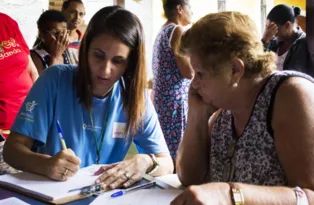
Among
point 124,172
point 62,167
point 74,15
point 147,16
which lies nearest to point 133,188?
point 124,172

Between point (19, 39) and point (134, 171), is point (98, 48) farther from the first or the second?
point (19, 39)

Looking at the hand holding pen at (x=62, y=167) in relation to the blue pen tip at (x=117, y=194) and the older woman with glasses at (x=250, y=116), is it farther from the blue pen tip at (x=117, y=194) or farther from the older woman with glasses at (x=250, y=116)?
the older woman with glasses at (x=250, y=116)

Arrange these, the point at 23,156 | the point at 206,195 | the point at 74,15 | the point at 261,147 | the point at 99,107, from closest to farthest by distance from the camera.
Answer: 1. the point at 206,195
2. the point at 261,147
3. the point at 23,156
4. the point at 99,107
5. the point at 74,15

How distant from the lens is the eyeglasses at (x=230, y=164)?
130 centimetres

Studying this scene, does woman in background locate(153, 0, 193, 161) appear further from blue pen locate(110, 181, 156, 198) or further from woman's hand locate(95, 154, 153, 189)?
blue pen locate(110, 181, 156, 198)

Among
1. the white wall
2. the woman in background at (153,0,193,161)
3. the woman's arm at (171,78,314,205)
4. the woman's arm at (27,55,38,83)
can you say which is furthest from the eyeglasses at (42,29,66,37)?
the woman's arm at (171,78,314,205)

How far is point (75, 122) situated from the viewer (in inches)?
63.6

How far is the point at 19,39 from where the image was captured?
8.24 ft

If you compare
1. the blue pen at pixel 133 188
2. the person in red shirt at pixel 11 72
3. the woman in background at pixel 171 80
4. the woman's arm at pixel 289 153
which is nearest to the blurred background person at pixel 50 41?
the person in red shirt at pixel 11 72

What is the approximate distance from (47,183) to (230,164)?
1.93 feet

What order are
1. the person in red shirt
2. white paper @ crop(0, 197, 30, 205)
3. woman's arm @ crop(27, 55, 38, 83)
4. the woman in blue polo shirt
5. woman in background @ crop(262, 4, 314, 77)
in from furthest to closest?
1. woman in background @ crop(262, 4, 314, 77)
2. woman's arm @ crop(27, 55, 38, 83)
3. the person in red shirt
4. the woman in blue polo shirt
5. white paper @ crop(0, 197, 30, 205)

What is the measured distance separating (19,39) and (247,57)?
5.80 feet

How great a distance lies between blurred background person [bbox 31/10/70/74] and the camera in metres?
2.93

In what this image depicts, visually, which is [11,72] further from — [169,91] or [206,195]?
[206,195]
